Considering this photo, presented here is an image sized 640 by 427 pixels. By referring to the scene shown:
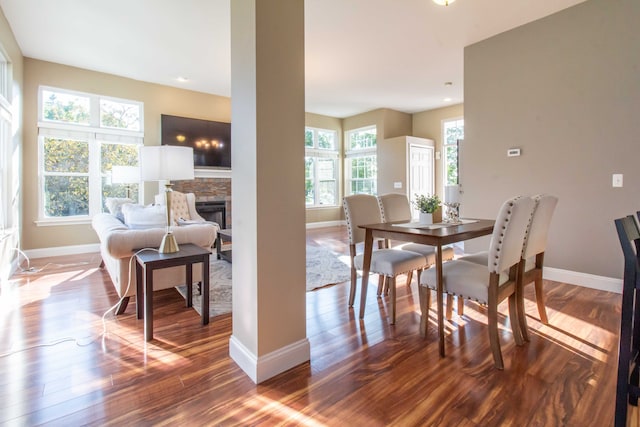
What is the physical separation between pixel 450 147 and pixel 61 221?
7540 mm

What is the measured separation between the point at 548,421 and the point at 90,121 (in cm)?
650

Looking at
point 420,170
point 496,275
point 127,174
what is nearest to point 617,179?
point 496,275

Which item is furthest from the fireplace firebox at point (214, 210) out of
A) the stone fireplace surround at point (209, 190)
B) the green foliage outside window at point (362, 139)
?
the green foliage outside window at point (362, 139)

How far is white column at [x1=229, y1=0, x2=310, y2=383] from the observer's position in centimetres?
168

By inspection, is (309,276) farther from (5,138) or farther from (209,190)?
(5,138)

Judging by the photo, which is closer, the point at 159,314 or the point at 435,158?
the point at 159,314

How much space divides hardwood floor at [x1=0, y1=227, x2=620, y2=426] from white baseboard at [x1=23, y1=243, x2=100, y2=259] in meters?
2.62

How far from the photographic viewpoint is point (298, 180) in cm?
186

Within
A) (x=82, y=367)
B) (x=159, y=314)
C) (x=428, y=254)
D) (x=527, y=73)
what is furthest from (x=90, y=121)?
(x=527, y=73)

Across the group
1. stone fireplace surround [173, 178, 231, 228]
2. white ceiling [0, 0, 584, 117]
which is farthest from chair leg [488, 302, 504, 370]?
stone fireplace surround [173, 178, 231, 228]

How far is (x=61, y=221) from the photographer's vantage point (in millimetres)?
4996

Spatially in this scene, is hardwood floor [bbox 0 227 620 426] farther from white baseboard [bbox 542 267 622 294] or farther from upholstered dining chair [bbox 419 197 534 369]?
white baseboard [bbox 542 267 622 294]

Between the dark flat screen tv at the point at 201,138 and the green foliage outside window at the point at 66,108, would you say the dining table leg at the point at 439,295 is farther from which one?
the green foliage outside window at the point at 66,108

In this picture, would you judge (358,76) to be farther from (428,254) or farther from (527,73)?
(428,254)
